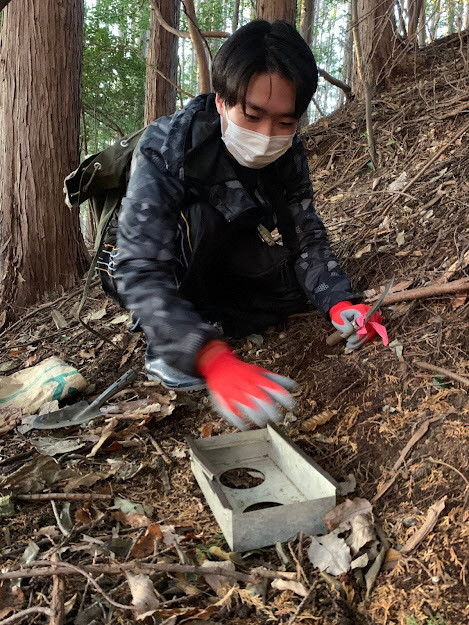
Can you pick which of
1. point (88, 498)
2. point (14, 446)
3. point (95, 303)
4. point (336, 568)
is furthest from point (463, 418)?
point (95, 303)

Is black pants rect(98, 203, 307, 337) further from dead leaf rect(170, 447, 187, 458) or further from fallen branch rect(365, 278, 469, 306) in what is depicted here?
dead leaf rect(170, 447, 187, 458)

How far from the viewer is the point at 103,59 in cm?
1068

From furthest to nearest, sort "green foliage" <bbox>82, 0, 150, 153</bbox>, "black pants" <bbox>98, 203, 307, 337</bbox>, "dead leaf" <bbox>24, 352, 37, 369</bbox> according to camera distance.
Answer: "green foliage" <bbox>82, 0, 150, 153</bbox> → "dead leaf" <bbox>24, 352, 37, 369</bbox> → "black pants" <bbox>98, 203, 307, 337</bbox>

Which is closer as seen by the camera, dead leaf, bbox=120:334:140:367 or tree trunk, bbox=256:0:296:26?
dead leaf, bbox=120:334:140:367

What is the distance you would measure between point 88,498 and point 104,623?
51cm

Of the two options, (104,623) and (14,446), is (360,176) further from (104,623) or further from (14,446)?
(104,623)

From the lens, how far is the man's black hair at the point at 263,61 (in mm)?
1963

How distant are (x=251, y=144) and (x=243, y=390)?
109 cm

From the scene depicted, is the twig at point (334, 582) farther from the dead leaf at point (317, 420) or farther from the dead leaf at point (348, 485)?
the dead leaf at point (317, 420)

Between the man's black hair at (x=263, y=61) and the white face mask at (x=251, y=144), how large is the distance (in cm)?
11

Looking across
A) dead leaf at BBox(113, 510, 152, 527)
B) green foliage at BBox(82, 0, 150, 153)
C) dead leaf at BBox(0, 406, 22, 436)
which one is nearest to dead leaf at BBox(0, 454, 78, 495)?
dead leaf at BBox(113, 510, 152, 527)

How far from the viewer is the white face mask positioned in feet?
7.07

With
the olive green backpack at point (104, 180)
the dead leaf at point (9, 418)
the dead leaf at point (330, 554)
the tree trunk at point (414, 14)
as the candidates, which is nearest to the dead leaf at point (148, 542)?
the dead leaf at point (330, 554)

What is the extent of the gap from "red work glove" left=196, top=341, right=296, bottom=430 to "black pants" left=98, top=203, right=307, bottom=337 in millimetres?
894
